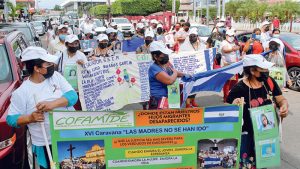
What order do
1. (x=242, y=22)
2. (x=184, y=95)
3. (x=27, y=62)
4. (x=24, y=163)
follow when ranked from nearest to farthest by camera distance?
(x=27, y=62), (x=24, y=163), (x=184, y=95), (x=242, y=22)

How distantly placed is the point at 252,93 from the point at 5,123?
2.71 m

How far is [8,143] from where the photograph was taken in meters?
4.13

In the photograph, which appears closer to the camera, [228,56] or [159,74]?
[159,74]

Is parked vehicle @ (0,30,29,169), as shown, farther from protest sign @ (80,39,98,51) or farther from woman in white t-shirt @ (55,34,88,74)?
protest sign @ (80,39,98,51)

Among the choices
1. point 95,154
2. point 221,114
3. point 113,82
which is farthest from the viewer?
point 113,82

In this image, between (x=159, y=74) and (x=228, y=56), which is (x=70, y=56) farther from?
(x=228, y=56)

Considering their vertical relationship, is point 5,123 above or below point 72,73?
below

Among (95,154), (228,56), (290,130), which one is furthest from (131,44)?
(95,154)

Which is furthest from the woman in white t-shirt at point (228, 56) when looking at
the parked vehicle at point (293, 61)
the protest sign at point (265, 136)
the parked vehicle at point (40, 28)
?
the parked vehicle at point (40, 28)

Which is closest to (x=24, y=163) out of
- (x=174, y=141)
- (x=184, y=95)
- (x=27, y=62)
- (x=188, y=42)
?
(x=27, y=62)

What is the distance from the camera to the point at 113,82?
243 inches

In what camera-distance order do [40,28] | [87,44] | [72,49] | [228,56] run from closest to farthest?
[72,49] → [228,56] → [87,44] → [40,28]

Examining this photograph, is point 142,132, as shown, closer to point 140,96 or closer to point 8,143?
point 8,143

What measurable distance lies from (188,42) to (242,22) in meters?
41.5
